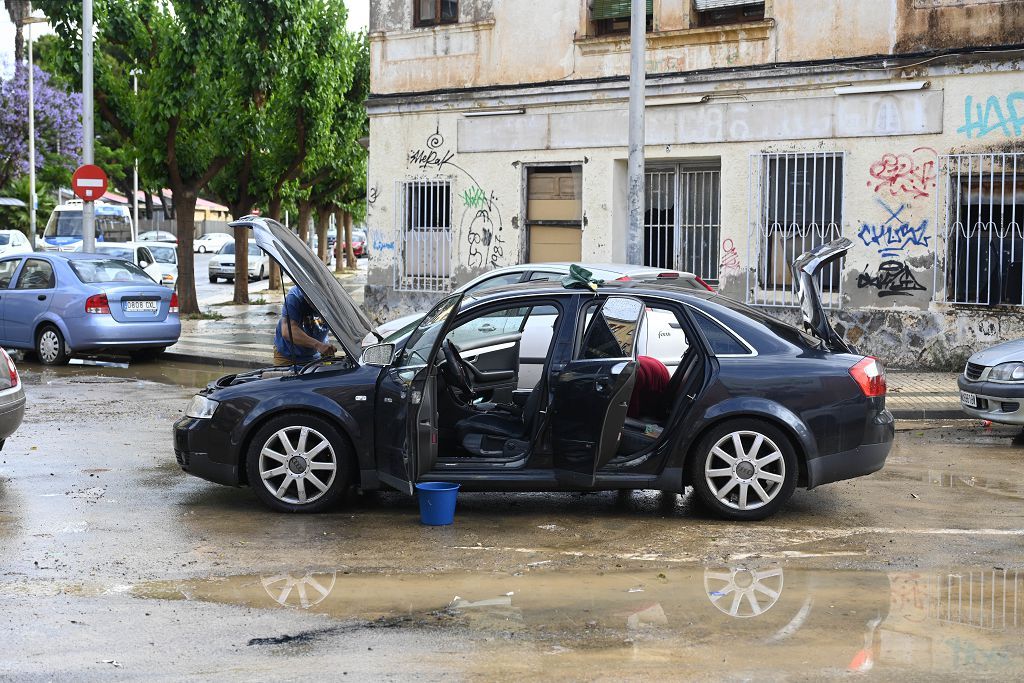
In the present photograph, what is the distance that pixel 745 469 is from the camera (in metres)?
7.55

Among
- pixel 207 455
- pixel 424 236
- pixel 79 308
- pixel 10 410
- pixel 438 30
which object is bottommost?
pixel 207 455

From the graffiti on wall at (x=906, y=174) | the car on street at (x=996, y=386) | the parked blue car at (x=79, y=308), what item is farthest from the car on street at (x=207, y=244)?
the car on street at (x=996, y=386)

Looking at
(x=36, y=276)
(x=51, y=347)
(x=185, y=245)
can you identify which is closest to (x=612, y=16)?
(x=36, y=276)

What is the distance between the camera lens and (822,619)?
18.5 feet

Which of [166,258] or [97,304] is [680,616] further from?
[166,258]

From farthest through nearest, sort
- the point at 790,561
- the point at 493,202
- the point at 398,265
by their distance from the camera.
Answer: the point at 398,265 → the point at 493,202 → the point at 790,561

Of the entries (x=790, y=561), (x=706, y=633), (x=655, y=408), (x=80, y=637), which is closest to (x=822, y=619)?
(x=706, y=633)

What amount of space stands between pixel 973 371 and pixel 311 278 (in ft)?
20.5

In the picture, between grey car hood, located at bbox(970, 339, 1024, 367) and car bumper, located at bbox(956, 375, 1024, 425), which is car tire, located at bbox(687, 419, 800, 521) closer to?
car bumper, located at bbox(956, 375, 1024, 425)

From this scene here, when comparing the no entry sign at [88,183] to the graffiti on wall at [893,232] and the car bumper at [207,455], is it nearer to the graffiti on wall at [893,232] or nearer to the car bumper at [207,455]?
the graffiti on wall at [893,232]

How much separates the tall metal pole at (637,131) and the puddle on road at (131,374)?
5642 millimetres

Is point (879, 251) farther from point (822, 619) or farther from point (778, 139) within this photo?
point (822, 619)

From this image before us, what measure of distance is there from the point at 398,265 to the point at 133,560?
46.3ft

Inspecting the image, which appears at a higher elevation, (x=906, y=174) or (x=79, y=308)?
(x=906, y=174)
